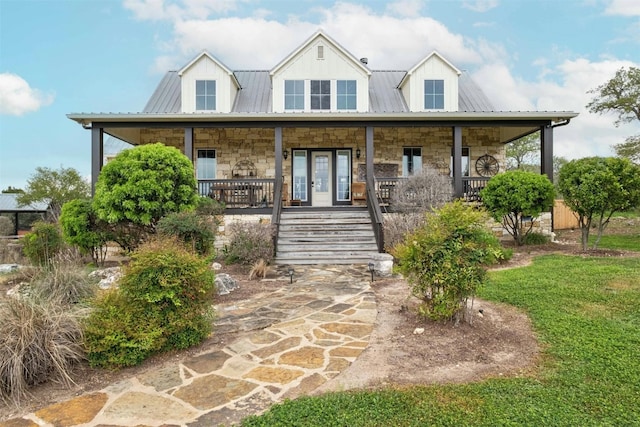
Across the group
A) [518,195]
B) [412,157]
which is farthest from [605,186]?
[412,157]

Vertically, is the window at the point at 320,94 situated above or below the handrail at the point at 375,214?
above

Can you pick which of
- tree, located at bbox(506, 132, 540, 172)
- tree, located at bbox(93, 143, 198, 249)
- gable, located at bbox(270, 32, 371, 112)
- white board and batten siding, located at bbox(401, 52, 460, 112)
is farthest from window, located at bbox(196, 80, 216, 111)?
tree, located at bbox(506, 132, 540, 172)

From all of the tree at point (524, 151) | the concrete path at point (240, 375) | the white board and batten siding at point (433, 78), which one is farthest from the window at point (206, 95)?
the tree at point (524, 151)

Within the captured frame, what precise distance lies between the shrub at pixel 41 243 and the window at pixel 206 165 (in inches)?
209

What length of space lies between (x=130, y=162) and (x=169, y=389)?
21.3 ft

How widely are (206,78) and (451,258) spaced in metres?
11.6

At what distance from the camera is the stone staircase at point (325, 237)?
8953mm

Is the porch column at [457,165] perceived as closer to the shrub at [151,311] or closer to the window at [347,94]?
the window at [347,94]

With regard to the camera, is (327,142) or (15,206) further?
(15,206)

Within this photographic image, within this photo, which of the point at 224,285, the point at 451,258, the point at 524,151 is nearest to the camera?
the point at 451,258

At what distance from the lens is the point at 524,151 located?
2747cm

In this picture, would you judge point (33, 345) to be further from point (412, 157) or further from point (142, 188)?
point (412, 157)

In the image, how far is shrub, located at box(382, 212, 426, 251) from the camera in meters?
8.80

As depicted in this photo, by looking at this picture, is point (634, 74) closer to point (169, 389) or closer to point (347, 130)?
point (347, 130)
